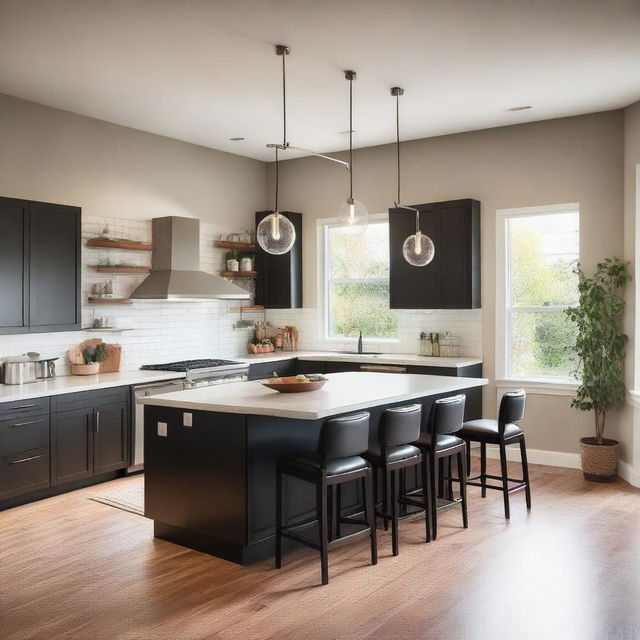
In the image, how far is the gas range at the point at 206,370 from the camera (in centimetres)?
663

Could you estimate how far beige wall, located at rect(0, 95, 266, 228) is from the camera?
6027 millimetres

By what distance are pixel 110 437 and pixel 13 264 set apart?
5.34ft

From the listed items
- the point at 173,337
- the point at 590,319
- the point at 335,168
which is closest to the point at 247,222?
the point at 335,168

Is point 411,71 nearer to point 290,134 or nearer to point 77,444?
point 290,134

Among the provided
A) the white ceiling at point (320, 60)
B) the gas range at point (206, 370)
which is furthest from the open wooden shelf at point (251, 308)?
the white ceiling at point (320, 60)

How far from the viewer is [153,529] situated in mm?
4812

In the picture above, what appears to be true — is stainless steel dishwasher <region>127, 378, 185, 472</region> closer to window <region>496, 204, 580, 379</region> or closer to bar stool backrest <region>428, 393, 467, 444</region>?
bar stool backrest <region>428, 393, 467, 444</region>

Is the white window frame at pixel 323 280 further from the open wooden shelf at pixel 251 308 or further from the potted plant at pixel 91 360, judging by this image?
the potted plant at pixel 91 360

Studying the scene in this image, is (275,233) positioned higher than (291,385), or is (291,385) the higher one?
(275,233)

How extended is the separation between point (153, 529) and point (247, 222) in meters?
4.56

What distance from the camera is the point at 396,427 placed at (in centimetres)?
429

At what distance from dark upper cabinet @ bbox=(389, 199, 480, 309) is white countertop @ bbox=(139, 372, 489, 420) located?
1.82m

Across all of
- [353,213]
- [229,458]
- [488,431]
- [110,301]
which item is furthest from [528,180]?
[229,458]

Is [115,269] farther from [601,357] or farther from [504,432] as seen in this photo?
[601,357]
